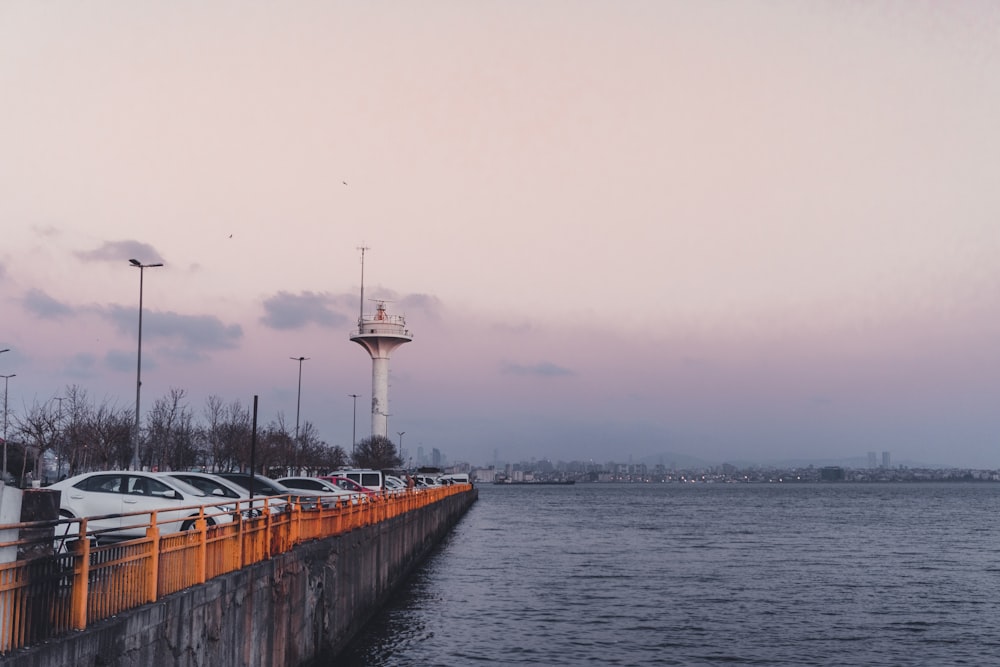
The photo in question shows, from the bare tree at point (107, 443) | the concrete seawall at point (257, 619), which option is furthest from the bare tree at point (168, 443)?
the concrete seawall at point (257, 619)

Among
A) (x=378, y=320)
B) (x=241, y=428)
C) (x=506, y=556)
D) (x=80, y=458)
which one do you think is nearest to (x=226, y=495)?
(x=506, y=556)

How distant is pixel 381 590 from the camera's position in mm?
28438

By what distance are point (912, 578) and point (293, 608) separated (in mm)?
29005

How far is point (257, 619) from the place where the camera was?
14656 millimetres

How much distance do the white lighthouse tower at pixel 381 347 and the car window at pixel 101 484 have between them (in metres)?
87.9

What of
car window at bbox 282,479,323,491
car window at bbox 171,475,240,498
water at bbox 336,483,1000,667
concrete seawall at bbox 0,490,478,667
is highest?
car window at bbox 171,475,240,498

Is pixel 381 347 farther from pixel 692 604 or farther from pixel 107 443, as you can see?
pixel 692 604

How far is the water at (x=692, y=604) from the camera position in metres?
23.1

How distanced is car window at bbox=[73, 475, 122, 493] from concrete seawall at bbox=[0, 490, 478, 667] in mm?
4220

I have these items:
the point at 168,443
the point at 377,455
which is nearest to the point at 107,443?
the point at 168,443

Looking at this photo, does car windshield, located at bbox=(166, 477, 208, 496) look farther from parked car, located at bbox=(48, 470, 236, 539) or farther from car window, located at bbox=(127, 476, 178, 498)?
car window, located at bbox=(127, 476, 178, 498)

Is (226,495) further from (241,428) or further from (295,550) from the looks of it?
(241,428)

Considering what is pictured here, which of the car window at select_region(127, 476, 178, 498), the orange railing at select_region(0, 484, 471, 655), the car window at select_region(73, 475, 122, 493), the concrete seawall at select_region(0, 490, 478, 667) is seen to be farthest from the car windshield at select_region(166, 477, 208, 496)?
the orange railing at select_region(0, 484, 471, 655)

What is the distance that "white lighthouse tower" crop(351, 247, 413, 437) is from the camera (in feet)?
355
